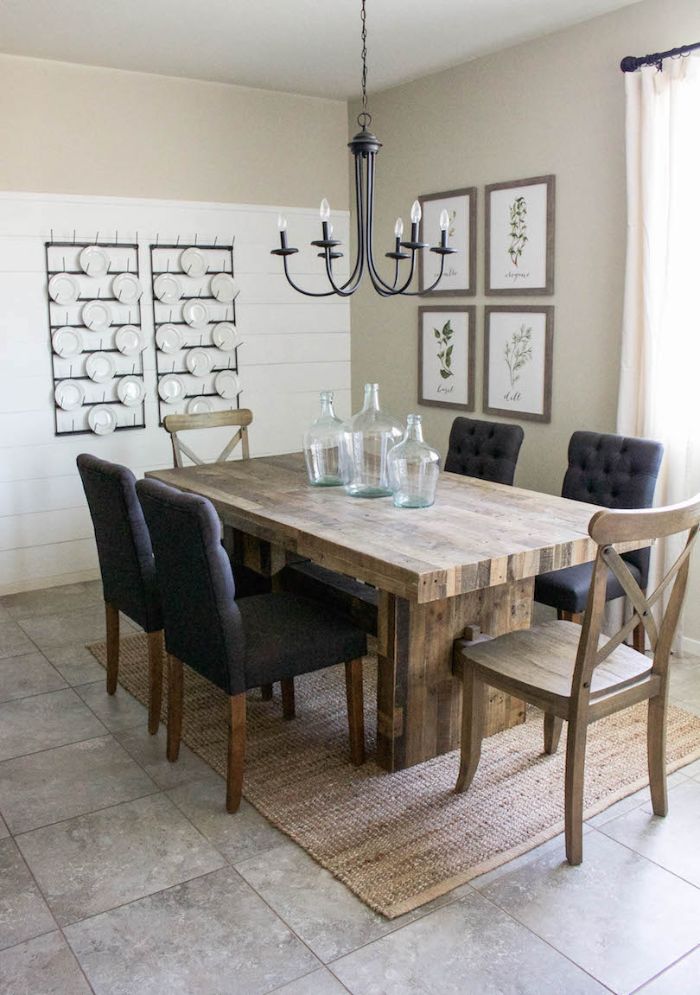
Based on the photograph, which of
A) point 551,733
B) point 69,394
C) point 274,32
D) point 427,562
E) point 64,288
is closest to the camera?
point 427,562

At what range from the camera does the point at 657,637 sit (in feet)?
8.03

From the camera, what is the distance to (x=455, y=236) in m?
4.64

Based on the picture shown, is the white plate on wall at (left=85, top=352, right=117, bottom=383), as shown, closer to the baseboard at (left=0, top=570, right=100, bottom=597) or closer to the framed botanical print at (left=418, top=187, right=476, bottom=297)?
the baseboard at (left=0, top=570, right=100, bottom=597)

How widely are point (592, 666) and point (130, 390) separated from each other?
3172 millimetres

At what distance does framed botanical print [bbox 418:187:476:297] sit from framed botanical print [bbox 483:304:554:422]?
0.25m

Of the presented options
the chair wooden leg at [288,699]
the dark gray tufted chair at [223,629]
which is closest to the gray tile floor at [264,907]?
the dark gray tufted chair at [223,629]

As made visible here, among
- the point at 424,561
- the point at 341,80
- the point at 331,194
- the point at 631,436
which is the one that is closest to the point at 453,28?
the point at 341,80

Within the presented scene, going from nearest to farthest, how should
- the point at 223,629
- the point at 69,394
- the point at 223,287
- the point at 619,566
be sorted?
the point at 619,566 < the point at 223,629 < the point at 69,394 < the point at 223,287

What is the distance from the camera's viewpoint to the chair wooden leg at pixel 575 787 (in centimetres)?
229

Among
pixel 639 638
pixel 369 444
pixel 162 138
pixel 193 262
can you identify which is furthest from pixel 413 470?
pixel 162 138

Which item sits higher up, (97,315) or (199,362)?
(97,315)

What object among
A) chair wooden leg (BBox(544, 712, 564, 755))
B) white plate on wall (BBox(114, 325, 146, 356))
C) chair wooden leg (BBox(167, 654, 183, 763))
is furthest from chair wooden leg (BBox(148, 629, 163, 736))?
white plate on wall (BBox(114, 325, 146, 356))

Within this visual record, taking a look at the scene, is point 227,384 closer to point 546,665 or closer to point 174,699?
point 174,699

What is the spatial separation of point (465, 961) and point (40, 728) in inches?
69.6
